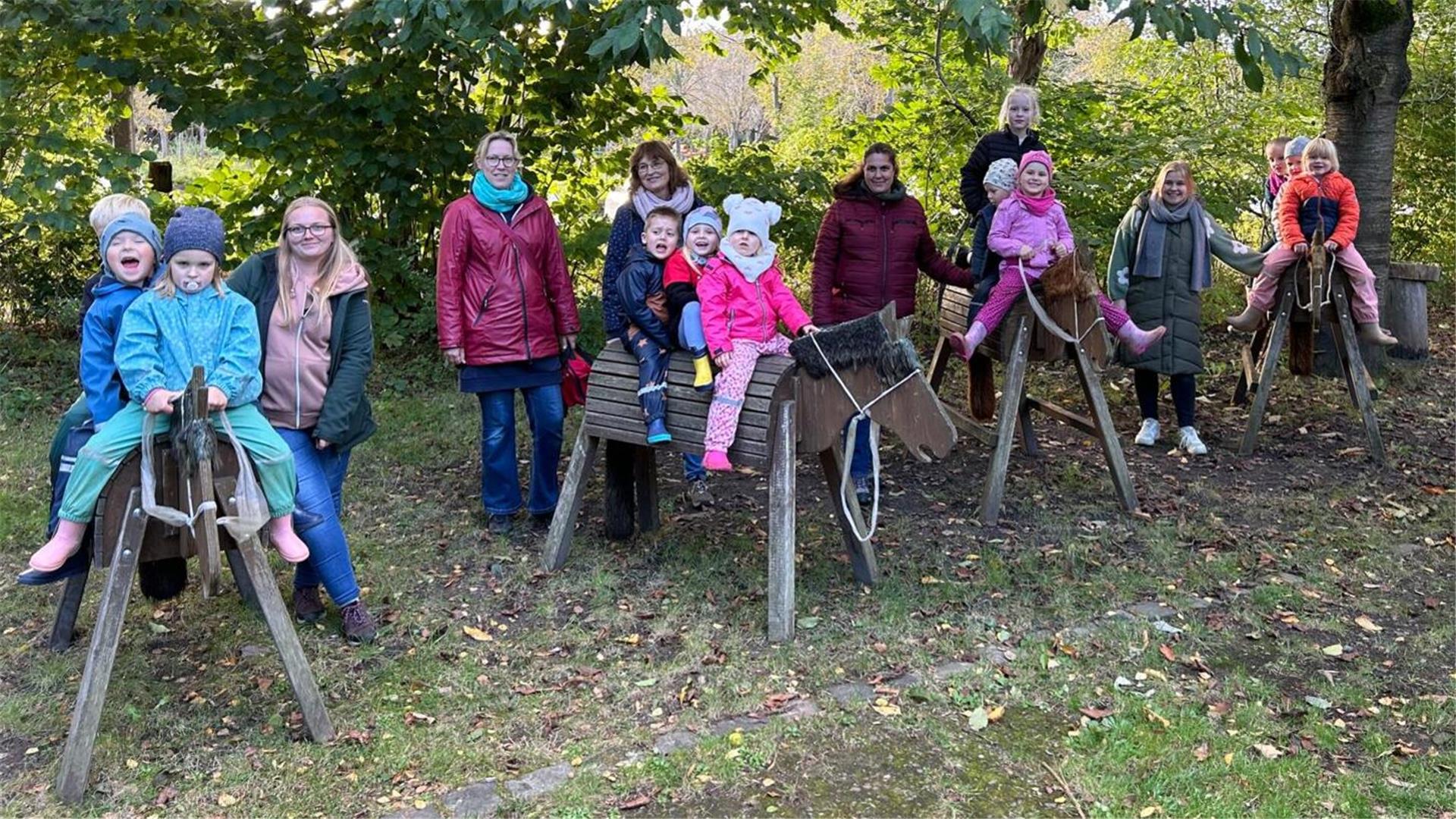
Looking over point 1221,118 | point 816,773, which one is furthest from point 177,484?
point 1221,118

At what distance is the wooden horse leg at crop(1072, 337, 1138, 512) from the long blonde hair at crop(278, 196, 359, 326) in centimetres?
346

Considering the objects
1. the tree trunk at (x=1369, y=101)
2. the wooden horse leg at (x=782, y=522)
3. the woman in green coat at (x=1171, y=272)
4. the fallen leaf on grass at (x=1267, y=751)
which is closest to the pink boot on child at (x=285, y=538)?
the wooden horse leg at (x=782, y=522)

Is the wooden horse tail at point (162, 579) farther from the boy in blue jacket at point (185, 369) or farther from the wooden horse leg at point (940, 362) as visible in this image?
the wooden horse leg at point (940, 362)

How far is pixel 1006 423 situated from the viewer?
5.86 metres

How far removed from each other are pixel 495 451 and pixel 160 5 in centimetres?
332

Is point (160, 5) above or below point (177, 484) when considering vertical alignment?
above

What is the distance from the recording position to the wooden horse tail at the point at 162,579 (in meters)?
4.68

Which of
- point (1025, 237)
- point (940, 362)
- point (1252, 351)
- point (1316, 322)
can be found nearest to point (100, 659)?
point (1025, 237)

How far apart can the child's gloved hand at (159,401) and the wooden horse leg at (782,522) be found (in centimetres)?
202

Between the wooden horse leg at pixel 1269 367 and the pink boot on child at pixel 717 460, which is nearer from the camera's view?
the pink boot on child at pixel 717 460

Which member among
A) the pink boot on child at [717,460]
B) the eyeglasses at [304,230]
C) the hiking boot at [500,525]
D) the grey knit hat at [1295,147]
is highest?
the grey knit hat at [1295,147]

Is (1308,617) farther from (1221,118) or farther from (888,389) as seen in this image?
(1221,118)

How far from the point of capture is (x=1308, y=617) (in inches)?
182

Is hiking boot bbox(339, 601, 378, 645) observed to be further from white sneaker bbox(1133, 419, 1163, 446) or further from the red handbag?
white sneaker bbox(1133, 419, 1163, 446)
